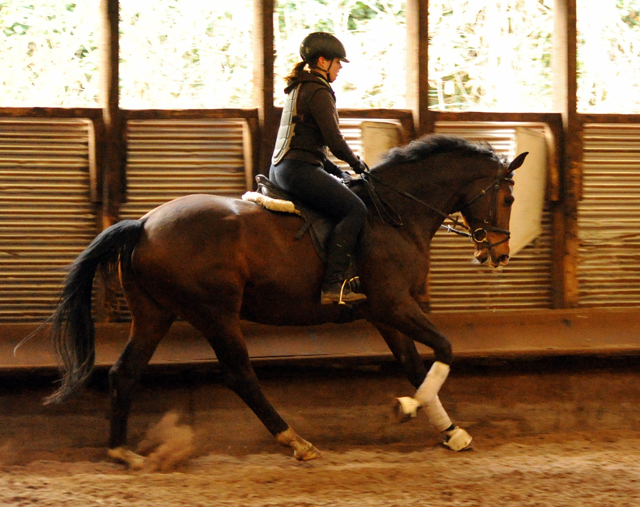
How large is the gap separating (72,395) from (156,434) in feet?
2.57

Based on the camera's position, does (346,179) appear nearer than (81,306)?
No

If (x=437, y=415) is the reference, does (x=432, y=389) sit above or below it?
above

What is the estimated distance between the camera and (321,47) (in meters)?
4.90

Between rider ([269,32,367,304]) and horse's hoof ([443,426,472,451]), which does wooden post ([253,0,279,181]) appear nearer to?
rider ([269,32,367,304])

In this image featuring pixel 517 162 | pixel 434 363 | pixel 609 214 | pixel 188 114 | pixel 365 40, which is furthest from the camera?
pixel 609 214

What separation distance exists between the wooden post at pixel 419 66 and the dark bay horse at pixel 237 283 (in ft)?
4.21

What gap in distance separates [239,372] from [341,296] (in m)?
0.86

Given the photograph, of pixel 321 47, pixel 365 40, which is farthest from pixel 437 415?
pixel 365 40

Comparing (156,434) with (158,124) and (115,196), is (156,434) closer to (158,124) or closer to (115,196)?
(115,196)

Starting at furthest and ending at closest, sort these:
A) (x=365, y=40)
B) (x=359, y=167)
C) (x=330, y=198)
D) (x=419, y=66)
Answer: (x=365, y=40)
(x=419, y=66)
(x=359, y=167)
(x=330, y=198)

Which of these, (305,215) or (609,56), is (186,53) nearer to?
(305,215)

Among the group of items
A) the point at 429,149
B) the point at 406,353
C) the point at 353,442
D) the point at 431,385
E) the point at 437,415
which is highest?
the point at 429,149

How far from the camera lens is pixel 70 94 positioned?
6012 mm

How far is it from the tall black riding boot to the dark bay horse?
0.43ft
